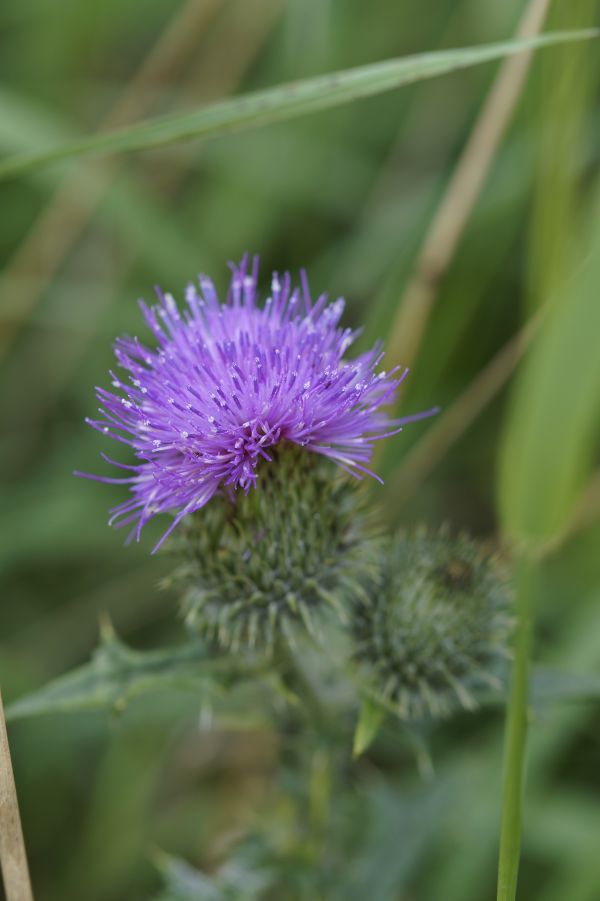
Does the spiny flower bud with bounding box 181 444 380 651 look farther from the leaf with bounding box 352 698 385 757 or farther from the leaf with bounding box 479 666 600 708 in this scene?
the leaf with bounding box 479 666 600 708

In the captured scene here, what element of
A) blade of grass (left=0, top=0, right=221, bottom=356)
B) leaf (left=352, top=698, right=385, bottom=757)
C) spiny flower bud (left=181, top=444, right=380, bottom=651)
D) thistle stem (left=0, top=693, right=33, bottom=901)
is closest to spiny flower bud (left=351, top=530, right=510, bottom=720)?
leaf (left=352, top=698, right=385, bottom=757)

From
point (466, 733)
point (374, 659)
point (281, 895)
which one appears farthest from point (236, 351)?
point (466, 733)

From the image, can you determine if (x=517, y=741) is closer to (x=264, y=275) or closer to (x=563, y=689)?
(x=563, y=689)

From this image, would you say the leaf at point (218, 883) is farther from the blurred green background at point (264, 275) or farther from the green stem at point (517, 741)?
the green stem at point (517, 741)

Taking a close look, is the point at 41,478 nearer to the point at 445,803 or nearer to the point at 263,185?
the point at 263,185

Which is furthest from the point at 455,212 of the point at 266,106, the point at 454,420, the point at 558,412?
the point at 558,412
